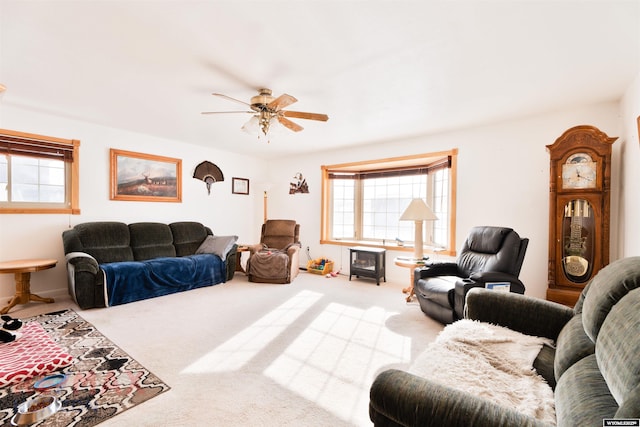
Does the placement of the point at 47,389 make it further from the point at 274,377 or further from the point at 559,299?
the point at 559,299

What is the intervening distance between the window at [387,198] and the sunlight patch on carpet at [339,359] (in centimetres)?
214

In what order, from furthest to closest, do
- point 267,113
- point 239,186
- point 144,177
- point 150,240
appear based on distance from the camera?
point 239,186 → point 144,177 → point 150,240 → point 267,113

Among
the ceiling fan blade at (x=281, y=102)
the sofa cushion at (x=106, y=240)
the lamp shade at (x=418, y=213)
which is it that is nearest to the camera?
the ceiling fan blade at (x=281, y=102)

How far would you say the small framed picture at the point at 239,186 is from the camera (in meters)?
6.11

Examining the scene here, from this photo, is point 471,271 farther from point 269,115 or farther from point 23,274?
point 23,274

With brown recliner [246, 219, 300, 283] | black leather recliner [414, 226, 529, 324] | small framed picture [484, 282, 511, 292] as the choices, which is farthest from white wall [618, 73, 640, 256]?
brown recliner [246, 219, 300, 283]

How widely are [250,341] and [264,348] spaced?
197 mm

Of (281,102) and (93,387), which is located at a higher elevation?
(281,102)

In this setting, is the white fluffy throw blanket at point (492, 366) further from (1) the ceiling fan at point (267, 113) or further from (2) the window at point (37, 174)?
(2) the window at point (37, 174)

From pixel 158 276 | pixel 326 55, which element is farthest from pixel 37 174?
pixel 326 55

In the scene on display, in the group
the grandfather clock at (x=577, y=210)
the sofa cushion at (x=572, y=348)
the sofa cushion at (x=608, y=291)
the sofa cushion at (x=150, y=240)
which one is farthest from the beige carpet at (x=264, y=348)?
the grandfather clock at (x=577, y=210)

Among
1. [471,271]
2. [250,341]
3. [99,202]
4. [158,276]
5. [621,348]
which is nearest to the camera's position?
[621,348]

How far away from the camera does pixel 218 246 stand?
196 inches

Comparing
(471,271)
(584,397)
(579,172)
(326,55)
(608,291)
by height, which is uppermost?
(326,55)
